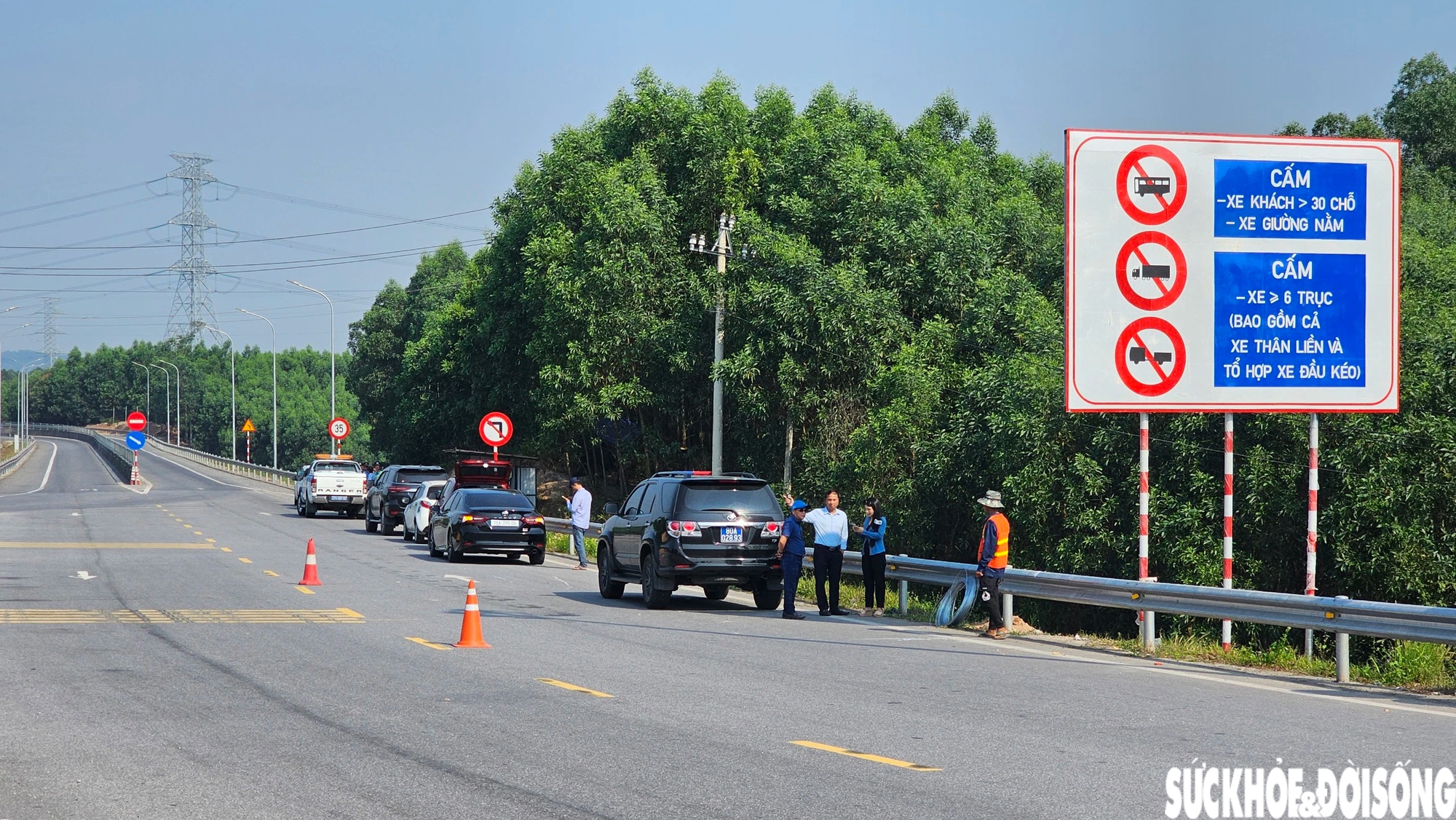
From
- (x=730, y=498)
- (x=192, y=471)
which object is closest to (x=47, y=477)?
(x=192, y=471)

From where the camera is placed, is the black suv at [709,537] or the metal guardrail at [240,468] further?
the metal guardrail at [240,468]

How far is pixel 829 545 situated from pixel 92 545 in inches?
786

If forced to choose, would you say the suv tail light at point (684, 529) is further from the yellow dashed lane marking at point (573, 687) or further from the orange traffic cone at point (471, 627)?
the yellow dashed lane marking at point (573, 687)

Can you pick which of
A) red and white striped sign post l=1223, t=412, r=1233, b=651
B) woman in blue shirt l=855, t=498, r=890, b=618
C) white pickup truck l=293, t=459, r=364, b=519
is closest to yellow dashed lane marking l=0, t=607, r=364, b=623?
woman in blue shirt l=855, t=498, r=890, b=618

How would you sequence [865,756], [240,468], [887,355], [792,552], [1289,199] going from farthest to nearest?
[240,468]
[887,355]
[792,552]
[1289,199]
[865,756]

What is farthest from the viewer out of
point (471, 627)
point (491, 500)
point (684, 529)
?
point (491, 500)

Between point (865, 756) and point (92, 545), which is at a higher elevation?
point (865, 756)

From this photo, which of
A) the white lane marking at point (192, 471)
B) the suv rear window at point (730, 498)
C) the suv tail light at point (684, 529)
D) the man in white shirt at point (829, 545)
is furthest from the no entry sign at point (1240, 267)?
the white lane marking at point (192, 471)

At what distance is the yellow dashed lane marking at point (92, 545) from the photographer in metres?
31.6

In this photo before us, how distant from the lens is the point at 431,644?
15.3 m

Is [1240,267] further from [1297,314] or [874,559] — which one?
[874,559]

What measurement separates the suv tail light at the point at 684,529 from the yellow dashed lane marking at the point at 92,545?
16.2m

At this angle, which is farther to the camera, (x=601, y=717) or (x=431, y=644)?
(x=431, y=644)

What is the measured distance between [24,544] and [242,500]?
28.7m
